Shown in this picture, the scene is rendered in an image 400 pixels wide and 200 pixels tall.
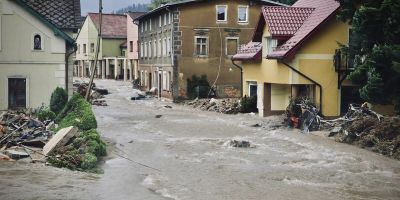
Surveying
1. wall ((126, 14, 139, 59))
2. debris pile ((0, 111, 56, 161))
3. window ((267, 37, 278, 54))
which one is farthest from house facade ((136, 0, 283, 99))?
debris pile ((0, 111, 56, 161))

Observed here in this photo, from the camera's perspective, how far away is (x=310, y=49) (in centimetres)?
2791

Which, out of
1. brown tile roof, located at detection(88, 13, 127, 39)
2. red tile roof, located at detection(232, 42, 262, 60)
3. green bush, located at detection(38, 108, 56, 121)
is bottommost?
green bush, located at detection(38, 108, 56, 121)

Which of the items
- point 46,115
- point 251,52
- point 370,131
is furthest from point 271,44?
point 46,115

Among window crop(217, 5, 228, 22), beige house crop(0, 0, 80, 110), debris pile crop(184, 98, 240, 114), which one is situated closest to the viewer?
beige house crop(0, 0, 80, 110)

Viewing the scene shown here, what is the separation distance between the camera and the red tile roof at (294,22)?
27.4m

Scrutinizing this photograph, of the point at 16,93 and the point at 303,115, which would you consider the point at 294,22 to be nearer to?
the point at 303,115

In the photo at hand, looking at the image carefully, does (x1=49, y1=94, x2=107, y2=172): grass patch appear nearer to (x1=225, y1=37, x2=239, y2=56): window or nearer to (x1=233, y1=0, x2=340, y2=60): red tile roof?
(x1=233, y1=0, x2=340, y2=60): red tile roof

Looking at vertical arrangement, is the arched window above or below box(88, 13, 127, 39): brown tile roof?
below

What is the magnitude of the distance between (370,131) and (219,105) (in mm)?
16794

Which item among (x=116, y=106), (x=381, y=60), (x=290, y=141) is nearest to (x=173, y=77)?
(x=116, y=106)

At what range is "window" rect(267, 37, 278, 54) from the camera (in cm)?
3051

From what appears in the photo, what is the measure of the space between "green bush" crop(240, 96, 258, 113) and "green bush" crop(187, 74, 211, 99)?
931cm

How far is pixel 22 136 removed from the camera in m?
19.1

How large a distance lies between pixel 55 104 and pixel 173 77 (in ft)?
61.7
